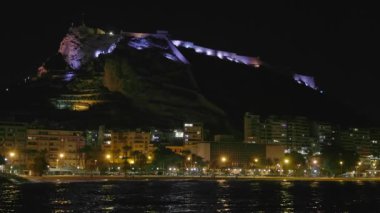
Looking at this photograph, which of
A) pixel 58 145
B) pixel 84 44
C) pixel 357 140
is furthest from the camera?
pixel 357 140

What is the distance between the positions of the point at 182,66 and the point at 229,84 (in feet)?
64.1

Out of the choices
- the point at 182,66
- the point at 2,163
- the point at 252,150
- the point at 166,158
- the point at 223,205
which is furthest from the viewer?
the point at 182,66

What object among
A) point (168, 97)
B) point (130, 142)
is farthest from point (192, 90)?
point (130, 142)

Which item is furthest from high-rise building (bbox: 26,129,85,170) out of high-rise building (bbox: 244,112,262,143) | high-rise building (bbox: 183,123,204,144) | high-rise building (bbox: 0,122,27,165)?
high-rise building (bbox: 244,112,262,143)

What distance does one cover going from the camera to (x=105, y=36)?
519 feet

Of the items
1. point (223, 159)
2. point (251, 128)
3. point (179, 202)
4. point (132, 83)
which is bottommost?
Answer: point (179, 202)

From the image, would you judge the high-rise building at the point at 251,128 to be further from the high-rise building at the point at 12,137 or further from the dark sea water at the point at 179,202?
the dark sea water at the point at 179,202

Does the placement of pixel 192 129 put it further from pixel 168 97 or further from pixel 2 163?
pixel 2 163

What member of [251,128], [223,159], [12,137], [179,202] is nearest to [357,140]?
[251,128]

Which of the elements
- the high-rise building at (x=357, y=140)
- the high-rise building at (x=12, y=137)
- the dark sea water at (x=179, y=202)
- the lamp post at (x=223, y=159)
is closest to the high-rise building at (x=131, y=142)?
the lamp post at (x=223, y=159)

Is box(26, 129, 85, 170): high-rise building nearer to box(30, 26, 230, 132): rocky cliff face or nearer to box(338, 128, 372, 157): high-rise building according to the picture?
box(30, 26, 230, 132): rocky cliff face

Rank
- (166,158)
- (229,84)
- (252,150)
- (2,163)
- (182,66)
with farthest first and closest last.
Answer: (229,84)
(182,66)
(252,150)
(166,158)
(2,163)

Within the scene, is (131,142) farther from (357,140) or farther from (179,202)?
(179,202)

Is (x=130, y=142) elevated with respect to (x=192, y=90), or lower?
lower
